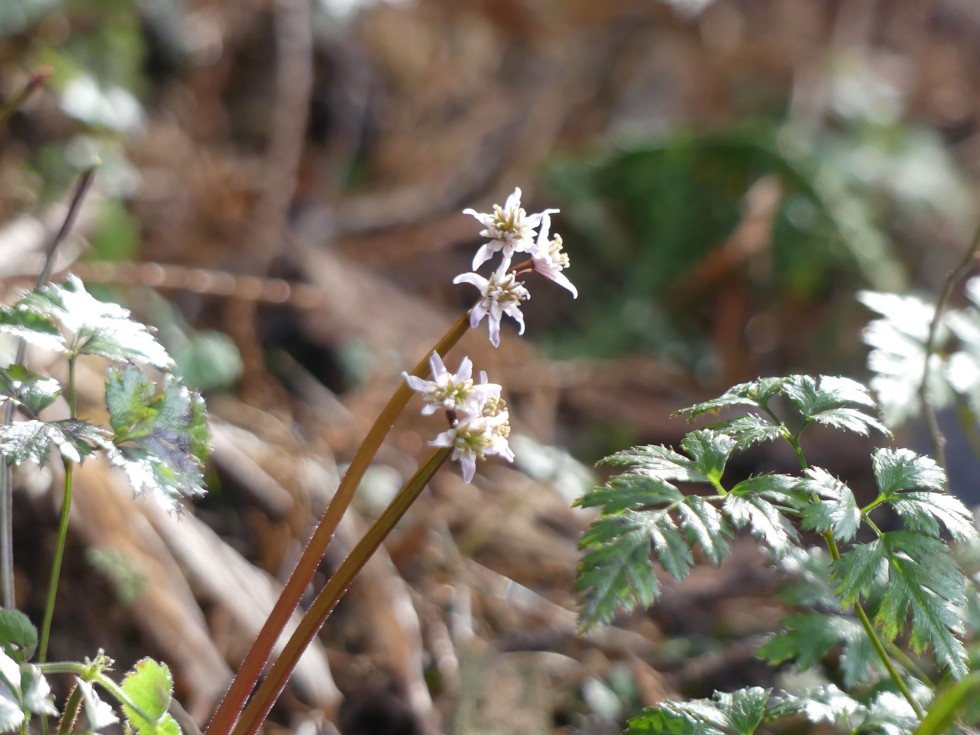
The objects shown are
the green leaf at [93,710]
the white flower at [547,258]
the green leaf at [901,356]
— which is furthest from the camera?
the green leaf at [901,356]

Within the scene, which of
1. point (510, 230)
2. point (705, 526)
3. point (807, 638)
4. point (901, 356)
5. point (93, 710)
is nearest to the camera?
point (93, 710)

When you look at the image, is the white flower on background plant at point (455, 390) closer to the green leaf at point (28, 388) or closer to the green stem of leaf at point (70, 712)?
the green leaf at point (28, 388)

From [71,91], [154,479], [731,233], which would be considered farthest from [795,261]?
[154,479]

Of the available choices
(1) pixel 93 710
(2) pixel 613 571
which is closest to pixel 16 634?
(1) pixel 93 710

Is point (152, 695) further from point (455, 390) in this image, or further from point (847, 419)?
point (847, 419)

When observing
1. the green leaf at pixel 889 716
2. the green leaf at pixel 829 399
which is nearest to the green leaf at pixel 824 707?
the green leaf at pixel 889 716

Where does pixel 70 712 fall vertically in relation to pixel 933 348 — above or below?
below

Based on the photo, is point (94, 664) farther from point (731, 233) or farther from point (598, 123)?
point (598, 123)
